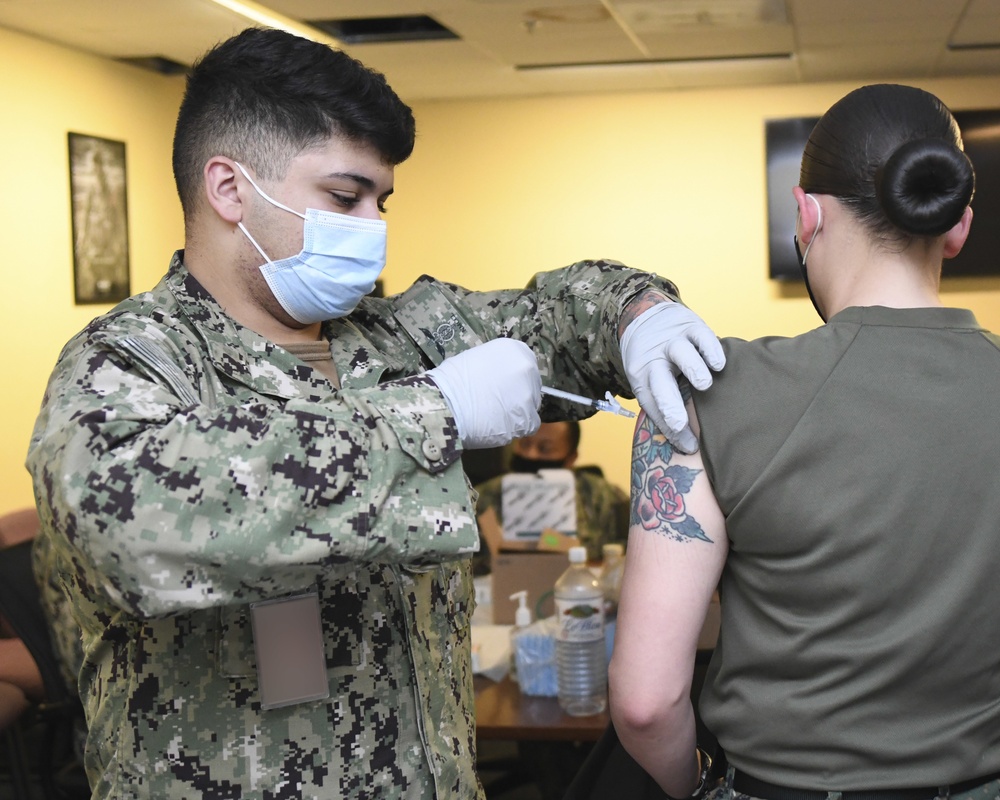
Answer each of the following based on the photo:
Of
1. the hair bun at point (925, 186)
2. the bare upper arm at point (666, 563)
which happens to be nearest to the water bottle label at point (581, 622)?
the bare upper arm at point (666, 563)

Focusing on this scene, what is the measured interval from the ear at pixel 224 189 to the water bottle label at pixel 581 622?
4.12 feet

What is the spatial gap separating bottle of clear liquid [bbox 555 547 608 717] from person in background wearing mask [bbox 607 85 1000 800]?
44.1 inches

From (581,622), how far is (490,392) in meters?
1.28

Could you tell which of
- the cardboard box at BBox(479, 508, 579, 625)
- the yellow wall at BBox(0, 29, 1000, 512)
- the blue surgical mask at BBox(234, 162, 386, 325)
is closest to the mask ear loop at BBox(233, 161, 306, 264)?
the blue surgical mask at BBox(234, 162, 386, 325)

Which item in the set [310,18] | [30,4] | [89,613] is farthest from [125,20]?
[89,613]

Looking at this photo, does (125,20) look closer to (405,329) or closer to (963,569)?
(405,329)

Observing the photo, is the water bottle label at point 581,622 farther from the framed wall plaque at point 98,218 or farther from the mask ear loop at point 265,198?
the framed wall plaque at point 98,218

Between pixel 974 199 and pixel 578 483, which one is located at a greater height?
pixel 974 199

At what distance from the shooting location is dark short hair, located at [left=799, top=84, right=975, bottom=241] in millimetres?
1107

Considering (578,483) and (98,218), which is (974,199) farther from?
(98,218)

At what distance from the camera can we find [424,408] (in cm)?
108

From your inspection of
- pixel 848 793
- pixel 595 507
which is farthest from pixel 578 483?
pixel 848 793

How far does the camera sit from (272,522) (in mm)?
958

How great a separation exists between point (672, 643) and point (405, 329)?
2.04ft
